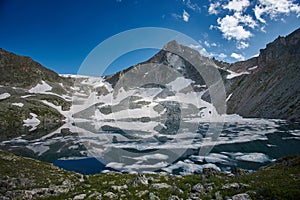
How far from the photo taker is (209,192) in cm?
1227

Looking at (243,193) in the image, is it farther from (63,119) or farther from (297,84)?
(63,119)

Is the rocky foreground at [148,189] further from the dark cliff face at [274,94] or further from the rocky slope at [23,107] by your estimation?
the dark cliff face at [274,94]

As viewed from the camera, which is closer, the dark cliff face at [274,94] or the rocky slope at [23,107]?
the rocky slope at [23,107]

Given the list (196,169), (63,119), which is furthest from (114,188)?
(63,119)

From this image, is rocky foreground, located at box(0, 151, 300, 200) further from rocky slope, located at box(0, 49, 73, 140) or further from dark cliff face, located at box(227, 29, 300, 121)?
dark cliff face, located at box(227, 29, 300, 121)

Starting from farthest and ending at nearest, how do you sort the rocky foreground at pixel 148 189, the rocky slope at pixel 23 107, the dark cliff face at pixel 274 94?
the dark cliff face at pixel 274 94, the rocky slope at pixel 23 107, the rocky foreground at pixel 148 189

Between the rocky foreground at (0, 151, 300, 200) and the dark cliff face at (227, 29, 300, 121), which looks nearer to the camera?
the rocky foreground at (0, 151, 300, 200)

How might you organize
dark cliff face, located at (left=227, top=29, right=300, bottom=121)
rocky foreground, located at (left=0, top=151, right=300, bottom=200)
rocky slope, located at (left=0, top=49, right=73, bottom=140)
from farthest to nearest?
dark cliff face, located at (left=227, top=29, right=300, bottom=121) → rocky slope, located at (left=0, top=49, right=73, bottom=140) → rocky foreground, located at (left=0, top=151, right=300, bottom=200)

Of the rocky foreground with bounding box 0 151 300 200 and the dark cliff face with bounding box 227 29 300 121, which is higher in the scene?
A: the dark cliff face with bounding box 227 29 300 121

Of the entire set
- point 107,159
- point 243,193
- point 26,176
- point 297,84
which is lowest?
point 107,159

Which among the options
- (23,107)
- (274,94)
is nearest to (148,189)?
(274,94)

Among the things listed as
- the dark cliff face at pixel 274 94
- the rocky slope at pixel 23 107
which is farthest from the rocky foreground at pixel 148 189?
the dark cliff face at pixel 274 94

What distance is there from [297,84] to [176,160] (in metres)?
101

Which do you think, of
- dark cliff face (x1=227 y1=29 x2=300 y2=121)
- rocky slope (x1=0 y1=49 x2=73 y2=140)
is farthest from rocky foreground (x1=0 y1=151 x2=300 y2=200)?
dark cliff face (x1=227 y1=29 x2=300 y2=121)
